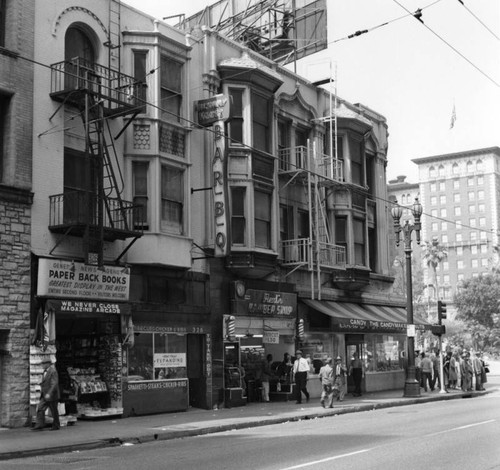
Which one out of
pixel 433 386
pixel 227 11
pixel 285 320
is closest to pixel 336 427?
pixel 285 320

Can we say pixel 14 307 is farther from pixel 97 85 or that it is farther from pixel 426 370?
pixel 426 370

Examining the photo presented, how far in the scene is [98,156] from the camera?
20906 millimetres

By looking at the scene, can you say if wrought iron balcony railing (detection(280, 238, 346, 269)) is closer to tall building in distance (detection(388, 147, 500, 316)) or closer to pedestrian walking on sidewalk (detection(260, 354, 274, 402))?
pedestrian walking on sidewalk (detection(260, 354, 274, 402))

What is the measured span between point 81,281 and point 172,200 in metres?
4.70

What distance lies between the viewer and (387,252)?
36812mm

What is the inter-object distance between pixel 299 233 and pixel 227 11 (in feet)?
37.4

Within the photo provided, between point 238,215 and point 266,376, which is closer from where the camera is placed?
point 238,215

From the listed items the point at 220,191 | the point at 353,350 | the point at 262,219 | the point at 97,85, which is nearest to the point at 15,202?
the point at 97,85

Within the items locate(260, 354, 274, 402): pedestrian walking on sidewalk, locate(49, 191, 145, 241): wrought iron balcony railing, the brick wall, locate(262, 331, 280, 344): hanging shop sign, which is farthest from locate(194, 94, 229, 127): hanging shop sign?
locate(260, 354, 274, 402): pedestrian walking on sidewalk

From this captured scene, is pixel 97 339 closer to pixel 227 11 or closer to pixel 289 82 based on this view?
pixel 289 82

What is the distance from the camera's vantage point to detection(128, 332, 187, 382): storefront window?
22.9 meters

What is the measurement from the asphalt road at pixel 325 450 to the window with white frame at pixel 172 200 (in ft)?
23.7

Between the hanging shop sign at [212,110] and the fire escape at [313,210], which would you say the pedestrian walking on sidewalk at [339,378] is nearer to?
the fire escape at [313,210]

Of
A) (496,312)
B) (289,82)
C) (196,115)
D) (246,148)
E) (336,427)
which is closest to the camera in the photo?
(336,427)
